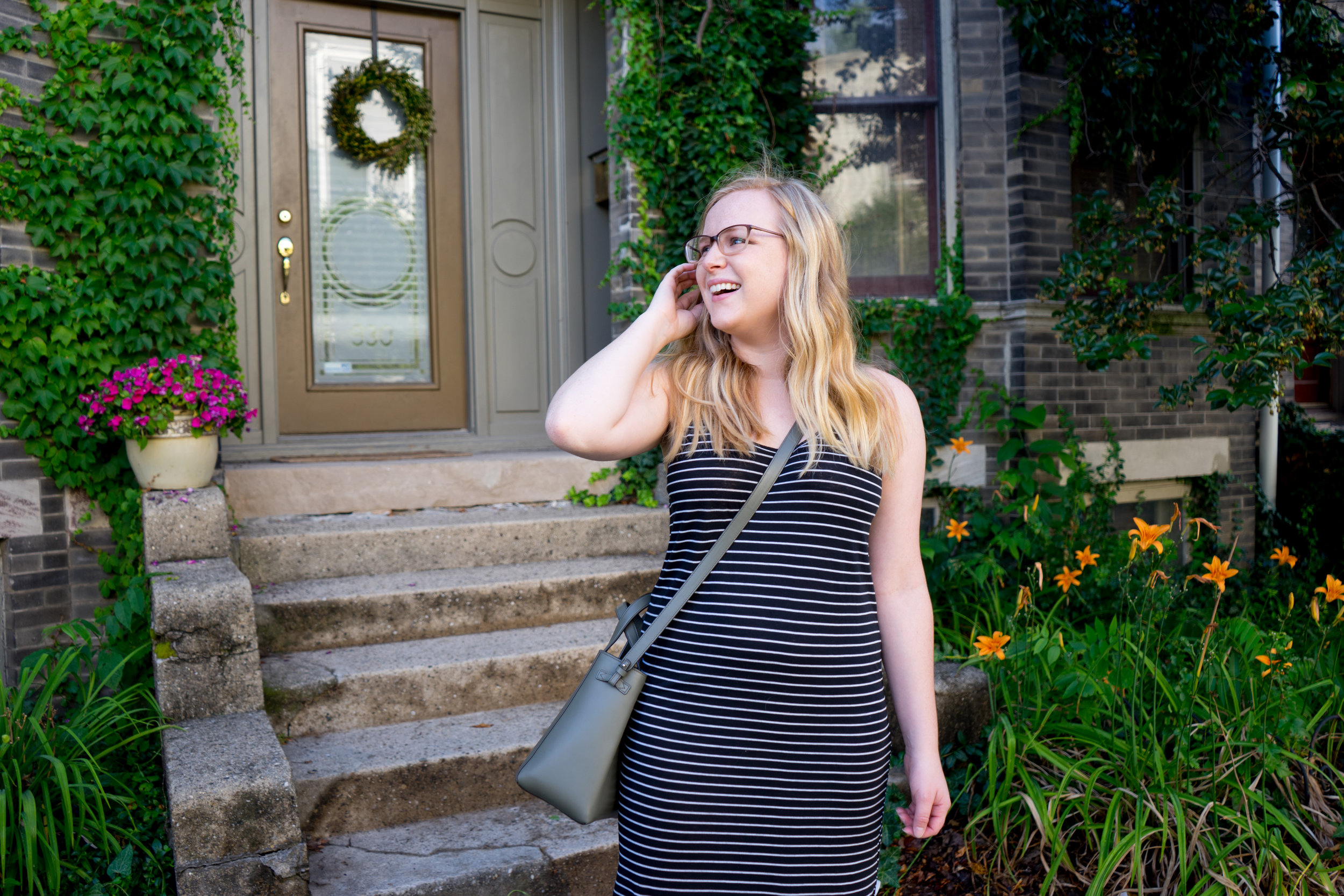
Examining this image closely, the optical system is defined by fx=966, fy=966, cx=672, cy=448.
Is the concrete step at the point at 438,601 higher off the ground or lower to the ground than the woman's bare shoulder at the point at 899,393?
lower

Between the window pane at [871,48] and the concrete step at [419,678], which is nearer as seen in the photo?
the concrete step at [419,678]

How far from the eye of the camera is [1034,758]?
309cm

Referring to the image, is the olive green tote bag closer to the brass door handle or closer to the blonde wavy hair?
the blonde wavy hair

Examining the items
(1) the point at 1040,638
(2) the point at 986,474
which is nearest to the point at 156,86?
(1) the point at 1040,638

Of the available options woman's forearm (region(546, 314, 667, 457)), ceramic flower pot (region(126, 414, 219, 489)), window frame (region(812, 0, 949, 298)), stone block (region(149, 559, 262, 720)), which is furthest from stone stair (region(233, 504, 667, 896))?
window frame (region(812, 0, 949, 298))

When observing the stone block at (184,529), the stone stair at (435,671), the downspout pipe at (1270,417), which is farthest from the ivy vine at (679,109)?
the downspout pipe at (1270,417)

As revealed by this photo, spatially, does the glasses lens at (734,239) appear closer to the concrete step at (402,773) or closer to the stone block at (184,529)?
the concrete step at (402,773)

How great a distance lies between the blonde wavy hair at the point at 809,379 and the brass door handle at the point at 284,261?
3872 millimetres

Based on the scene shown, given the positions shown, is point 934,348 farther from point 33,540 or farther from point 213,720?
point 33,540

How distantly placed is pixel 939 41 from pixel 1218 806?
439cm

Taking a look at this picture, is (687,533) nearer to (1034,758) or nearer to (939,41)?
(1034,758)

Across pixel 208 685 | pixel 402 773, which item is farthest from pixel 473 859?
pixel 208 685

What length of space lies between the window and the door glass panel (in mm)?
2316

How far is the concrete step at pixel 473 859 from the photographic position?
2527 mm
